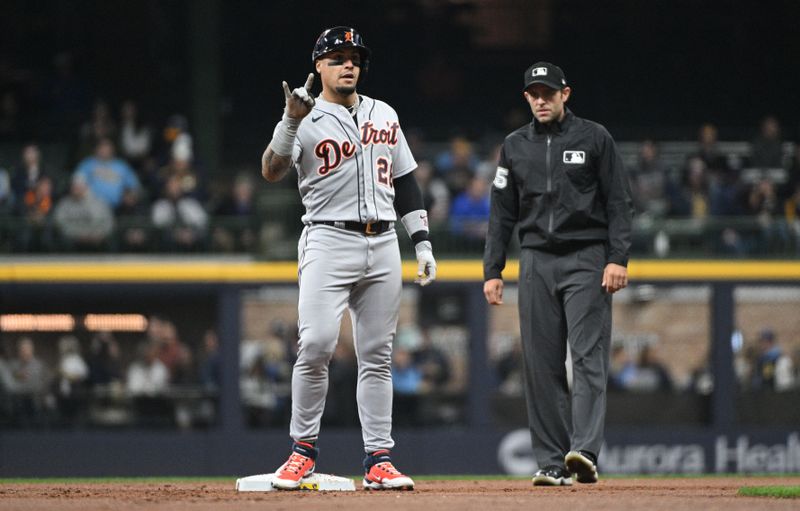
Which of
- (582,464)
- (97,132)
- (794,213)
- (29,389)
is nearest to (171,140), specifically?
(97,132)

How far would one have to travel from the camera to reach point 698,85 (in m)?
18.5

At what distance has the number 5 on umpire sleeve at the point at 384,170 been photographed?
5973 mm

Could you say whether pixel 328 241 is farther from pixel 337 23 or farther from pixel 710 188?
pixel 337 23

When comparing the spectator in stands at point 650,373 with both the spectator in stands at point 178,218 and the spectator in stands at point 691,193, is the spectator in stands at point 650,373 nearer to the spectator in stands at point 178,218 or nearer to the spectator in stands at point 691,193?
the spectator in stands at point 691,193

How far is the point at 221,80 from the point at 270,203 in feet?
13.4

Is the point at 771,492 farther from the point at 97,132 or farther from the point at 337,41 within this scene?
the point at 97,132

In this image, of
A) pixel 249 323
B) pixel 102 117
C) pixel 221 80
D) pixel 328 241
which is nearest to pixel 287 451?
pixel 249 323

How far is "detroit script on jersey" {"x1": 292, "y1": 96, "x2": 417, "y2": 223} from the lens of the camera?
19.3 feet

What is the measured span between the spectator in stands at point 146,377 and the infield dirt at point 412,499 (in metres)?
7.41

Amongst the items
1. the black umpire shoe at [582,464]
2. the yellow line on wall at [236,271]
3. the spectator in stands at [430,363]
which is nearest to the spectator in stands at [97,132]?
the yellow line on wall at [236,271]

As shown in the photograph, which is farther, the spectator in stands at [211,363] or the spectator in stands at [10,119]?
the spectator in stands at [10,119]

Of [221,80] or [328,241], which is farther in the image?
[221,80]

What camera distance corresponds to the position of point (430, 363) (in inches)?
543

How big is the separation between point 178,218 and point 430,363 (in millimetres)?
2941
